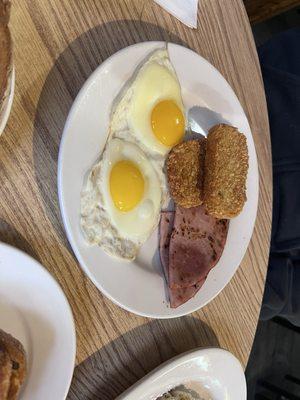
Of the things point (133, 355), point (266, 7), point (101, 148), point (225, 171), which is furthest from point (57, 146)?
point (266, 7)

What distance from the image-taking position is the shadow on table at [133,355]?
4.82 feet

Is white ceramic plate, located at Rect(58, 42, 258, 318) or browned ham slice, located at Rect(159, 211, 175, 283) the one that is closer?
white ceramic plate, located at Rect(58, 42, 258, 318)

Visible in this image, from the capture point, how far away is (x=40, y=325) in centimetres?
133

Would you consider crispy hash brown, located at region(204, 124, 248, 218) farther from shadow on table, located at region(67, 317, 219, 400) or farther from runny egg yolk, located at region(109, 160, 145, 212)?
shadow on table, located at region(67, 317, 219, 400)

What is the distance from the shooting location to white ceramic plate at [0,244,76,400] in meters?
1.27

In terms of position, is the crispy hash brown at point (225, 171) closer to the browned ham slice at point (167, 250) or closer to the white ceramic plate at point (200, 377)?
the browned ham slice at point (167, 250)

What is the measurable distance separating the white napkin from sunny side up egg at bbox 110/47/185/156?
17 cm

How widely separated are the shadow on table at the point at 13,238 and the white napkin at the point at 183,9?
0.74m

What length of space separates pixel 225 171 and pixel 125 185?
1.03 feet

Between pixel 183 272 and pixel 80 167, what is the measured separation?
422 millimetres

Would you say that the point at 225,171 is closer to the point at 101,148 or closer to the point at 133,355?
the point at 101,148

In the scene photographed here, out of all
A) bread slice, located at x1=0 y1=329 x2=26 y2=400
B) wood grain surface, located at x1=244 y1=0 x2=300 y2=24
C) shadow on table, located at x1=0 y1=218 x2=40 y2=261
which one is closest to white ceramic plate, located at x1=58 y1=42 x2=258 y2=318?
shadow on table, located at x1=0 y1=218 x2=40 y2=261

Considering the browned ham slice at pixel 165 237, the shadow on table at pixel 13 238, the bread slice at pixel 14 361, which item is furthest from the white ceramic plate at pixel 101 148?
the bread slice at pixel 14 361

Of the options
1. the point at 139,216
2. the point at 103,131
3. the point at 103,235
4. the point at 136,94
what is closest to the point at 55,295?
the point at 103,235
